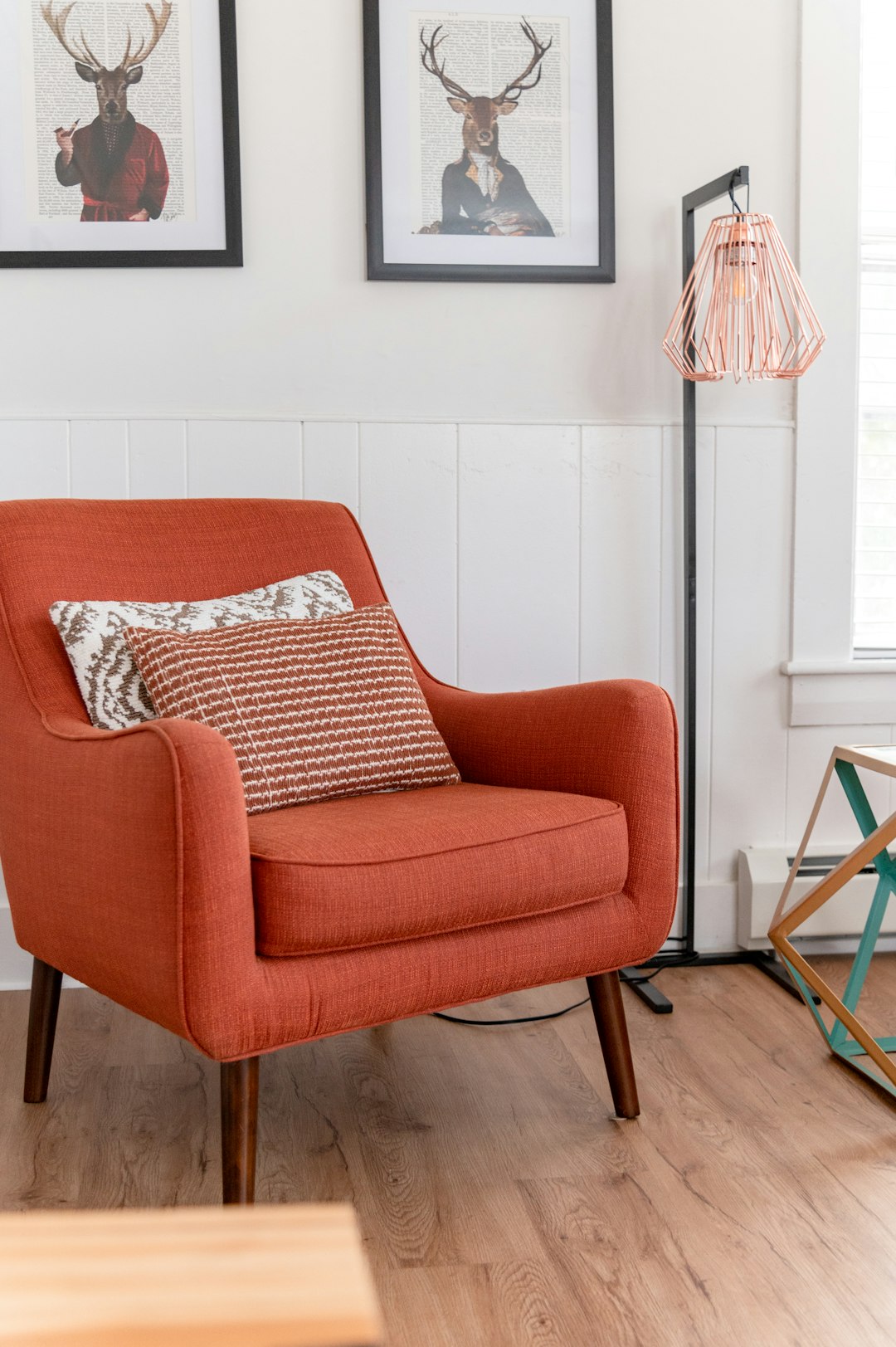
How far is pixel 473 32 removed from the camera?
2.38m

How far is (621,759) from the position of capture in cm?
166

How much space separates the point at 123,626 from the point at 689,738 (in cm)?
118

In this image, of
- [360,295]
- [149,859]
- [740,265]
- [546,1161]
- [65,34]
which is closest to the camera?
[149,859]

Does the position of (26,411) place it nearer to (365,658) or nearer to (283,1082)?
(365,658)

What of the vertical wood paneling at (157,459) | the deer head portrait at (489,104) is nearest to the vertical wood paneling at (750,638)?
the deer head portrait at (489,104)

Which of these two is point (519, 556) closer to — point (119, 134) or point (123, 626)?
point (123, 626)

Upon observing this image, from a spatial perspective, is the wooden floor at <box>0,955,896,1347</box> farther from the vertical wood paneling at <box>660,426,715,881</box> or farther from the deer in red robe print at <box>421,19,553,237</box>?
the deer in red robe print at <box>421,19,553,237</box>

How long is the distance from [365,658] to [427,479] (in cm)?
75

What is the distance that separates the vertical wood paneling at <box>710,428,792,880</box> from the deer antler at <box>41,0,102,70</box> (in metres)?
1.44

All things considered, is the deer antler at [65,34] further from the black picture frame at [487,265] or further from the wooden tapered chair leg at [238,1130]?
the wooden tapered chair leg at [238,1130]

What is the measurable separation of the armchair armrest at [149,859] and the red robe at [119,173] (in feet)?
4.07

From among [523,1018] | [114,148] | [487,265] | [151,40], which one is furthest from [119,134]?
[523,1018]

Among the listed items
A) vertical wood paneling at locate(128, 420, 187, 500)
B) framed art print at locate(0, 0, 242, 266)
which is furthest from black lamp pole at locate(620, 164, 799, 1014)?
vertical wood paneling at locate(128, 420, 187, 500)

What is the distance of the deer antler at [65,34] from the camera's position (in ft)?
7.48
